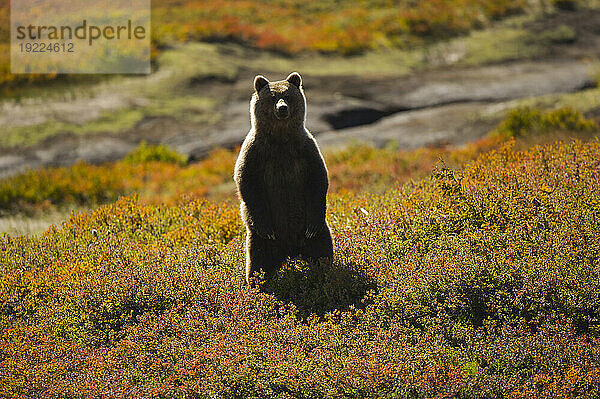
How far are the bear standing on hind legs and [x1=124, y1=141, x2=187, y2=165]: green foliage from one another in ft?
35.2

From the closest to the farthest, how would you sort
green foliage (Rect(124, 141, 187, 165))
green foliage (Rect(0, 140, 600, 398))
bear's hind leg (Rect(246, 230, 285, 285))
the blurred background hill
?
green foliage (Rect(0, 140, 600, 398)) < bear's hind leg (Rect(246, 230, 285, 285)) < green foliage (Rect(124, 141, 187, 165)) < the blurred background hill

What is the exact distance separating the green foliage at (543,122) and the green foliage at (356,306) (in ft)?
15.3

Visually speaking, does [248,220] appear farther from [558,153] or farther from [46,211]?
[46,211]

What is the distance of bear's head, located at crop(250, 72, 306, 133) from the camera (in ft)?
23.0

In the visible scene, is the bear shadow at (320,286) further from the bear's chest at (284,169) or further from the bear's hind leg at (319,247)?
the bear's chest at (284,169)

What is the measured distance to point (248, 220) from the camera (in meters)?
7.27

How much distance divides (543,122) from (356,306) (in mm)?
9433

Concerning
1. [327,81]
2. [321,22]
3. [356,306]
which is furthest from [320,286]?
[321,22]

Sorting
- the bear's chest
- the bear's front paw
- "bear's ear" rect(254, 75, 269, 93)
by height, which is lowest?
the bear's front paw

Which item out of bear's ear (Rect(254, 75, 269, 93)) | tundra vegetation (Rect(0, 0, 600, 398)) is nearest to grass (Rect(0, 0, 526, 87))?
tundra vegetation (Rect(0, 0, 600, 398))

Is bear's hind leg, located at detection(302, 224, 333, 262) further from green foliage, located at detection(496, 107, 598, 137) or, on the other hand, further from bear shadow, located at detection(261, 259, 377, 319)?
green foliage, located at detection(496, 107, 598, 137)

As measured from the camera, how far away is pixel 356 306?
6.70 metres

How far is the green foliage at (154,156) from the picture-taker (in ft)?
57.6

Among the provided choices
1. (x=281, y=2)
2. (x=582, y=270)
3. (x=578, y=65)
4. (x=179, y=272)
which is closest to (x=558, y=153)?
(x=582, y=270)
